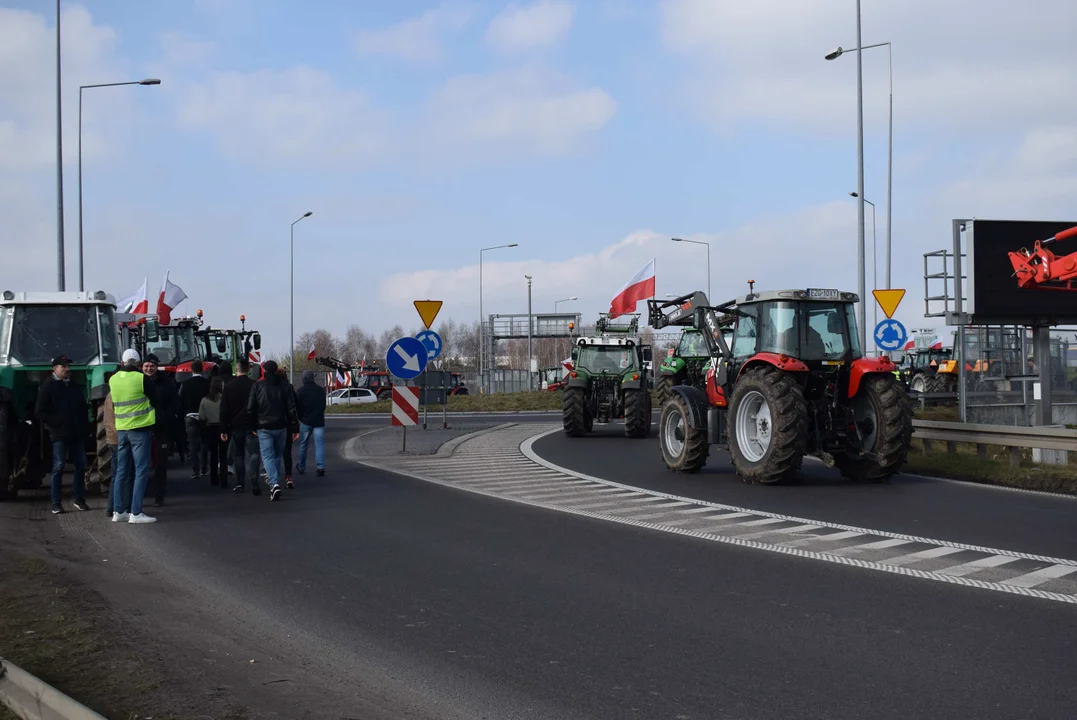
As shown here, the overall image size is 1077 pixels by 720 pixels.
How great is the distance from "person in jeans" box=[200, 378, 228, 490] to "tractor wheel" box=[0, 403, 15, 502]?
105 inches

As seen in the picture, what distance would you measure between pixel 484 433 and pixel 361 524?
14525 millimetres

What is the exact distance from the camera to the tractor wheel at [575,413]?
2397 centimetres

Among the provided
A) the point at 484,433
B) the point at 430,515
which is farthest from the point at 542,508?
the point at 484,433

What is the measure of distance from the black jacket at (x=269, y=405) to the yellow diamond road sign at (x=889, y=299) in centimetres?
1548

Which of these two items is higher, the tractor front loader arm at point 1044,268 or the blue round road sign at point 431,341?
the tractor front loader arm at point 1044,268

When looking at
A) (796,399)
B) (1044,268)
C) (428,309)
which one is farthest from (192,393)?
(1044,268)

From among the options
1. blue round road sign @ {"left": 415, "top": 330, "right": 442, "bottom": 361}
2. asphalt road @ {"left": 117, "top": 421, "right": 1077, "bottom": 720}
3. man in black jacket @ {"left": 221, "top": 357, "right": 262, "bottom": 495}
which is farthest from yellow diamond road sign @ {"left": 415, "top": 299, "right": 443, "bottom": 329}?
asphalt road @ {"left": 117, "top": 421, "right": 1077, "bottom": 720}

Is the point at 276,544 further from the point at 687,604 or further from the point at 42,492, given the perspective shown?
the point at 42,492

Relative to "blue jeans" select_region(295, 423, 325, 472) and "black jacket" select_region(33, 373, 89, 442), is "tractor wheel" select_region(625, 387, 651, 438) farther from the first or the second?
"black jacket" select_region(33, 373, 89, 442)

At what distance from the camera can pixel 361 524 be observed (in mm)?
10703

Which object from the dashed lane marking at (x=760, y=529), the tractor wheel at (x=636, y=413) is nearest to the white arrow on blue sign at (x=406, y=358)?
the dashed lane marking at (x=760, y=529)

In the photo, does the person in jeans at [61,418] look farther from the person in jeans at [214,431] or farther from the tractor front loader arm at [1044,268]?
the tractor front loader arm at [1044,268]

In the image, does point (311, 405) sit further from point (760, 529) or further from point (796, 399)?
point (760, 529)

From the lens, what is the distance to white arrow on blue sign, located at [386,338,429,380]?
19.4m
